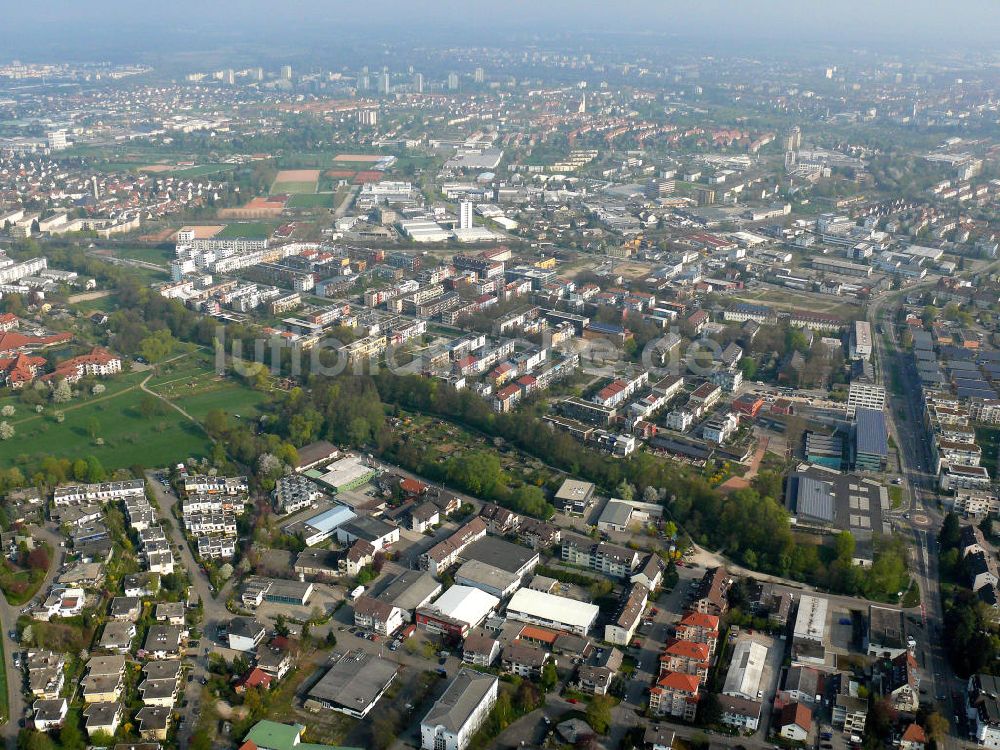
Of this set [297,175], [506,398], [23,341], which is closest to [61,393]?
[23,341]

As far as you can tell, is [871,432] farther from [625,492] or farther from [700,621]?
[700,621]

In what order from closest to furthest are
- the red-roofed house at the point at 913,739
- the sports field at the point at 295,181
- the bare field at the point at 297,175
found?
the red-roofed house at the point at 913,739, the sports field at the point at 295,181, the bare field at the point at 297,175

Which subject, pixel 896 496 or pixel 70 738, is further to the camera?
pixel 896 496

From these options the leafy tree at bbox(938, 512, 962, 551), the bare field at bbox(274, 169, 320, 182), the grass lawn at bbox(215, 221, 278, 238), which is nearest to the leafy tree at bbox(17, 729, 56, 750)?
the leafy tree at bbox(938, 512, 962, 551)

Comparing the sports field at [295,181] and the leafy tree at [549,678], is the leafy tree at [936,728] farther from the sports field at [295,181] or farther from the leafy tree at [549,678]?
the sports field at [295,181]

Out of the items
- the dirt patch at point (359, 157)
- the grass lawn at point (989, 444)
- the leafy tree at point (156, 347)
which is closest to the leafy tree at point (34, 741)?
the leafy tree at point (156, 347)

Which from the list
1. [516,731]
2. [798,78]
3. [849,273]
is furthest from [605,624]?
[798,78]

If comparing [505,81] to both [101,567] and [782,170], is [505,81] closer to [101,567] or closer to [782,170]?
[782,170]
